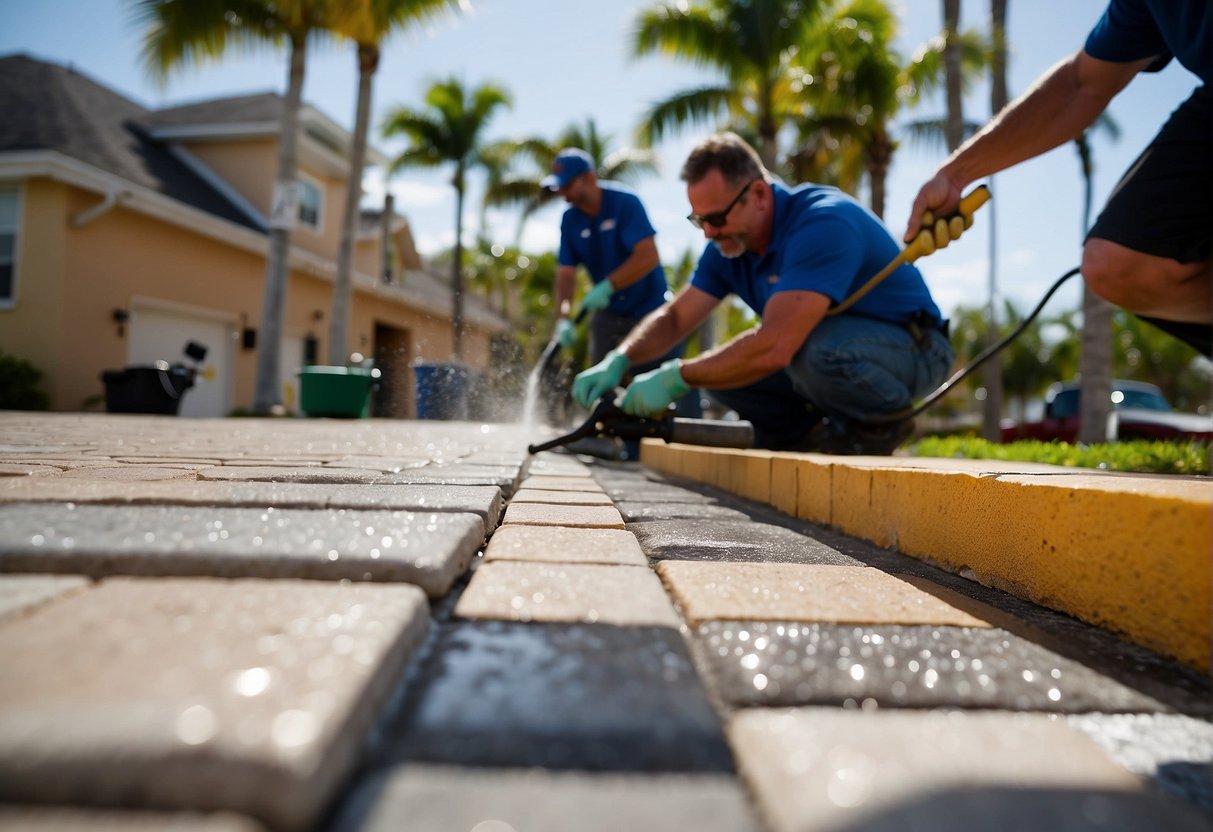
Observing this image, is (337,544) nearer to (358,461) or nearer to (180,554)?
(180,554)

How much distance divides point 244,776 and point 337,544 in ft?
1.69

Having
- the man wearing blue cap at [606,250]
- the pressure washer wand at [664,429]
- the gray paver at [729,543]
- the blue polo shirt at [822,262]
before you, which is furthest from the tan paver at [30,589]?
the man wearing blue cap at [606,250]

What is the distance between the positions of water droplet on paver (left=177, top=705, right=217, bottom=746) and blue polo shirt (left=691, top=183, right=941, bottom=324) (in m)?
2.38

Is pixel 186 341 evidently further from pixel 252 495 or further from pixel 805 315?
pixel 252 495

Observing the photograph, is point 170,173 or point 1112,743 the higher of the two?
point 170,173

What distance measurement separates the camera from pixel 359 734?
558mm

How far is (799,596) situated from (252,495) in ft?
3.25

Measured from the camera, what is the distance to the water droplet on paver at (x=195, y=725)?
465 mm

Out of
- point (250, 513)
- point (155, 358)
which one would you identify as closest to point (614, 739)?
point (250, 513)

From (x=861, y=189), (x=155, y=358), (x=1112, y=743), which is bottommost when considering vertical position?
(x=1112, y=743)

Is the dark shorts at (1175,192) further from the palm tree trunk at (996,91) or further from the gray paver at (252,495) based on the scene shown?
the palm tree trunk at (996,91)

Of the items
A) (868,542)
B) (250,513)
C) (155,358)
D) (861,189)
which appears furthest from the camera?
(861,189)

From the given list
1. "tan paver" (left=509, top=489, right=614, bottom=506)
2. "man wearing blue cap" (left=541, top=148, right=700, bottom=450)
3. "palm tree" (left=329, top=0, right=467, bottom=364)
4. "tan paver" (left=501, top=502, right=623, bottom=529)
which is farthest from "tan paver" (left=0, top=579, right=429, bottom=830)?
"palm tree" (left=329, top=0, right=467, bottom=364)

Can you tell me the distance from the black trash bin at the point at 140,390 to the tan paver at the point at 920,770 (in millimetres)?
9836
